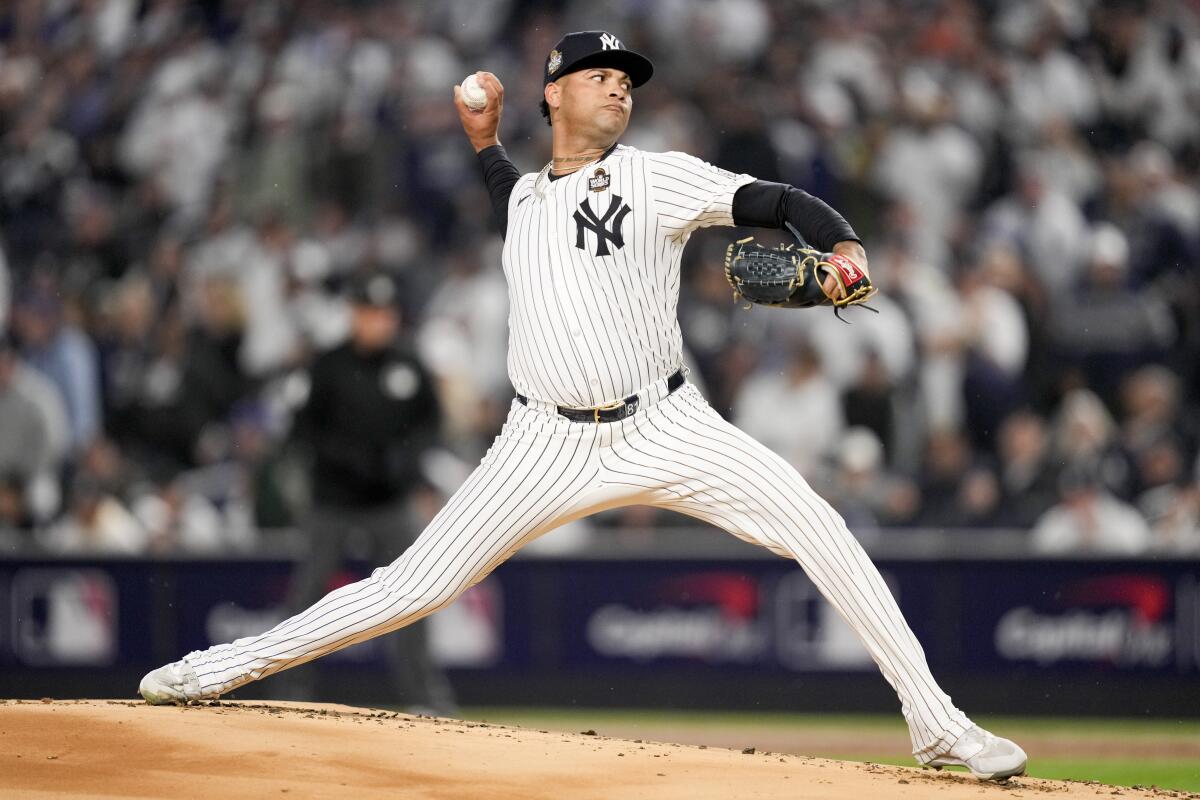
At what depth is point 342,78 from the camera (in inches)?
527

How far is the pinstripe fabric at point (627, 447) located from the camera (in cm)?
470

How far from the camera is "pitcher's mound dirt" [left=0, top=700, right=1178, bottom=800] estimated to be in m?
4.33

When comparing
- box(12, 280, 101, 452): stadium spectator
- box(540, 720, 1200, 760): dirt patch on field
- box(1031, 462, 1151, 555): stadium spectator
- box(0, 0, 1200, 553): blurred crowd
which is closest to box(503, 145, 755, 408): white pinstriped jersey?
box(540, 720, 1200, 760): dirt patch on field

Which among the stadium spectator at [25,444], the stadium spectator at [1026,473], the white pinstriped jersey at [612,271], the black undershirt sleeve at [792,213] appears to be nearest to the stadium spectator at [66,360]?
the stadium spectator at [25,444]

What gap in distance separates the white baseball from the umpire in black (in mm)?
3296

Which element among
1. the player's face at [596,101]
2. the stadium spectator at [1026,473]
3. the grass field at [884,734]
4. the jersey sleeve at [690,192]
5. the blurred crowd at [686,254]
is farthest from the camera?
the blurred crowd at [686,254]

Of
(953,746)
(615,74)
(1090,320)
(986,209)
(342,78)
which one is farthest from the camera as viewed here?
(342,78)

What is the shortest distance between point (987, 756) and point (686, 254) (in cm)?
736

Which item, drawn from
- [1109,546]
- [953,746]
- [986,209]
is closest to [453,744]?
[953,746]

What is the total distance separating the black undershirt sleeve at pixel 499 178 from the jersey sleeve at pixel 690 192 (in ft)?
2.27

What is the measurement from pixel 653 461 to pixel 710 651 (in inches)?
200

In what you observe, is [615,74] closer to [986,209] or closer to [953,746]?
[953,746]

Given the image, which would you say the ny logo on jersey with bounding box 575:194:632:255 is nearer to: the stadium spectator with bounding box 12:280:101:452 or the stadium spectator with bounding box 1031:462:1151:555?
the stadium spectator with bounding box 1031:462:1151:555

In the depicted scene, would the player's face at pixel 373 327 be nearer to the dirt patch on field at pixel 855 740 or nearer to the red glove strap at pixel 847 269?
the dirt patch on field at pixel 855 740
